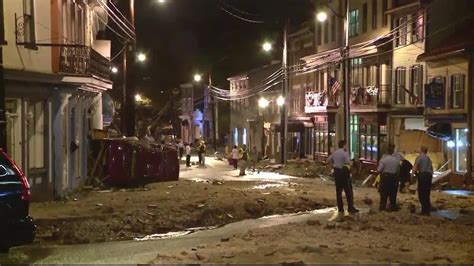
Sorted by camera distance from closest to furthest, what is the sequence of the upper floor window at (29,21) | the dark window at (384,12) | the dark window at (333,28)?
the upper floor window at (29,21)
the dark window at (384,12)
the dark window at (333,28)

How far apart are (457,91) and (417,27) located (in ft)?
18.9

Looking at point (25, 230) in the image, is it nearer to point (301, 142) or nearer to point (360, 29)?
point (360, 29)

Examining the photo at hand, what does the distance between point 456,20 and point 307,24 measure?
59.5 ft

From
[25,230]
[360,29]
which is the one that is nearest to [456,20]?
[360,29]

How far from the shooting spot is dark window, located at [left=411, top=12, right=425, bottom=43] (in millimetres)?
32156

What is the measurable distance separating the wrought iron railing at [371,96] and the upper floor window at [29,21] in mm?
21555

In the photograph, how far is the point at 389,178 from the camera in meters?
16.9

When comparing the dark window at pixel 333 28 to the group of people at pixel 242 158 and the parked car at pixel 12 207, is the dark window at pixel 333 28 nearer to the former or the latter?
the group of people at pixel 242 158

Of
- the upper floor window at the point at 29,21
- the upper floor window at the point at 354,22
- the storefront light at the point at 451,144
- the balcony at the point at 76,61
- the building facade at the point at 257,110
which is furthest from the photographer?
the building facade at the point at 257,110

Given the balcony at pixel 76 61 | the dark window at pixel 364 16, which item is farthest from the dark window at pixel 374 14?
the balcony at pixel 76 61

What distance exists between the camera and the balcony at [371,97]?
116 feet

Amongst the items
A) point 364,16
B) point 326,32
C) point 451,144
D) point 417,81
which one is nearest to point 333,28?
point 326,32

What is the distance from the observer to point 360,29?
3972 cm

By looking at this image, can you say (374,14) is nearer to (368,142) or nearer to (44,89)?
(368,142)
